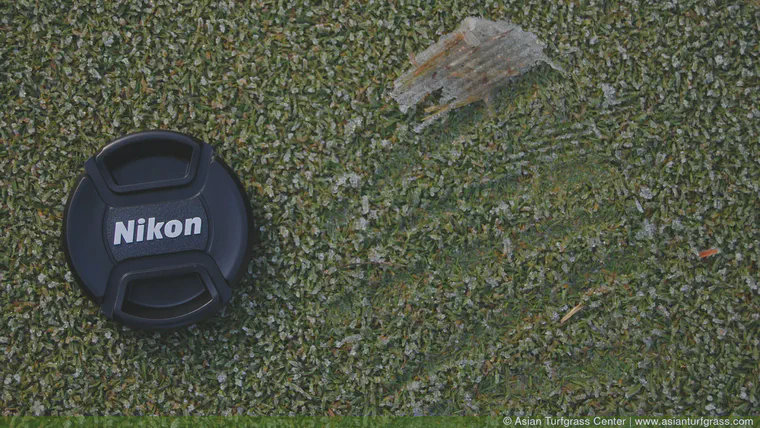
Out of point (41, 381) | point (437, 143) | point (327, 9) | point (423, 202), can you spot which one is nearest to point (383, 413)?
point (423, 202)

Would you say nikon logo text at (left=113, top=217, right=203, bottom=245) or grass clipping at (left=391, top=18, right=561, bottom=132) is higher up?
grass clipping at (left=391, top=18, right=561, bottom=132)

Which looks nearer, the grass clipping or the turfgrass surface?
the turfgrass surface

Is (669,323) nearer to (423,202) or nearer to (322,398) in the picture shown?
(423,202)

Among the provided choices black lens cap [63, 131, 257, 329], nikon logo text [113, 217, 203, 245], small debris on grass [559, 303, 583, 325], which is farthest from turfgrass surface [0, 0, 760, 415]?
nikon logo text [113, 217, 203, 245]

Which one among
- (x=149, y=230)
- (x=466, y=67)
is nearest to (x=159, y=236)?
(x=149, y=230)

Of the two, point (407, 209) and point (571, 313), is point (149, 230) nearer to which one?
point (407, 209)

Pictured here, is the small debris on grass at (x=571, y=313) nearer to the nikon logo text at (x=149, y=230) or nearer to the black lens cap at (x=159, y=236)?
the black lens cap at (x=159, y=236)

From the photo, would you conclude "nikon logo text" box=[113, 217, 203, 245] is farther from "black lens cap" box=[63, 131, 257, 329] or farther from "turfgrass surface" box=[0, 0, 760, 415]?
"turfgrass surface" box=[0, 0, 760, 415]
